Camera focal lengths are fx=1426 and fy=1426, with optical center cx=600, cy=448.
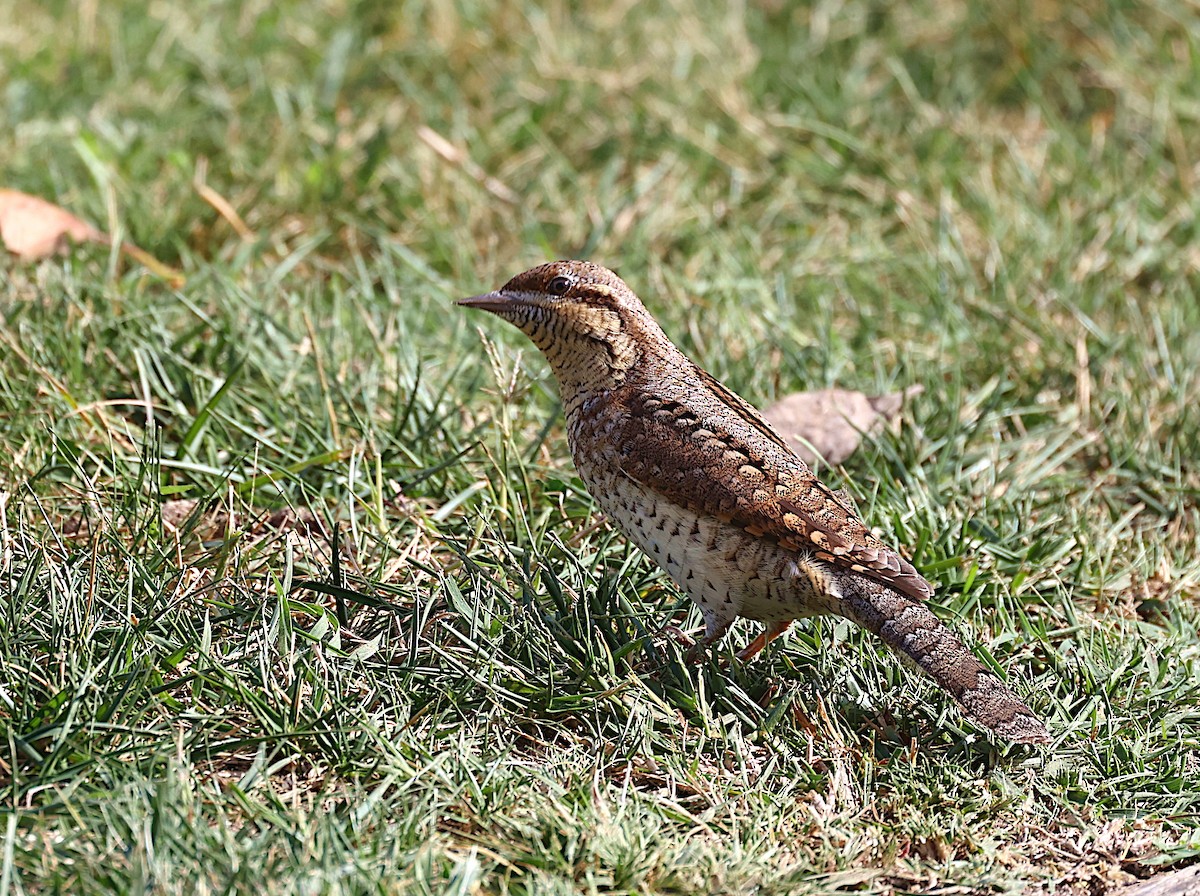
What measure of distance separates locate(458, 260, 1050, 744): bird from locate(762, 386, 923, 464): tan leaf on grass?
0.70 m

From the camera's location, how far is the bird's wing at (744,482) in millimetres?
3379

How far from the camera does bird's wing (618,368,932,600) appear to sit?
3379 mm

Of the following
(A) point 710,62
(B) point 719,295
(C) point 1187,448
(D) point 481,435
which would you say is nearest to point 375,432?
(D) point 481,435

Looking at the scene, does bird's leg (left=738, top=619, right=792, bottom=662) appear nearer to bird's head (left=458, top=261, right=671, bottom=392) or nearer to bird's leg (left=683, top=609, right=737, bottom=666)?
bird's leg (left=683, top=609, right=737, bottom=666)

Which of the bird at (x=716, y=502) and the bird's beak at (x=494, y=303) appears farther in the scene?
the bird's beak at (x=494, y=303)

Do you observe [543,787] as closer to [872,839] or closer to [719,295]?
[872,839]

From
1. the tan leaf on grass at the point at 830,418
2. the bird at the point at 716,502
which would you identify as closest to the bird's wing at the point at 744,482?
the bird at the point at 716,502

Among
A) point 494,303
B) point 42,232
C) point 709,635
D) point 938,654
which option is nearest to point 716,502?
point 709,635

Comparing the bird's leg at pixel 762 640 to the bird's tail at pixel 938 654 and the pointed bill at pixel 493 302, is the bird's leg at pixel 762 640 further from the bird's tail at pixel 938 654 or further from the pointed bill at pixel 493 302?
the pointed bill at pixel 493 302

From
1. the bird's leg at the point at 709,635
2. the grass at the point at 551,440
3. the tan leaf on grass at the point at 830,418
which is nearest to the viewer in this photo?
the grass at the point at 551,440

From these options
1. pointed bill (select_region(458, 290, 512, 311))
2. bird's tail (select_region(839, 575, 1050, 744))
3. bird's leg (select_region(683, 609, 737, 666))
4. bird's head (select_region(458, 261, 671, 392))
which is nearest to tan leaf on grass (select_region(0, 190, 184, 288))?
pointed bill (select_region(458, 290, 512, 311))

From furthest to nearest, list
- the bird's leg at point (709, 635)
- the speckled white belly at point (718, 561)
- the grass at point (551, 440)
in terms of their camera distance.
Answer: the bird's leg at point (709, 635) → the speckled white belly at point (718, 561) → the grass at point (551, 440)

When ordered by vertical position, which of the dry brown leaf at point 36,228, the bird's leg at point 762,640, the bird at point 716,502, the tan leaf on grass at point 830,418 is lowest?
the bird's leg at point 762,640

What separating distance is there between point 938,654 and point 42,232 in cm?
356
